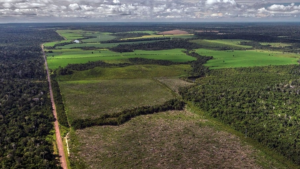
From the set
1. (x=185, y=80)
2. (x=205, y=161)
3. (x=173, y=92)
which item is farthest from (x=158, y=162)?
(x=185, y=80)

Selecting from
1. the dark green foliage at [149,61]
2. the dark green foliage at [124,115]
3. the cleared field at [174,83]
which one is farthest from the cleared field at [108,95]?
the dark green foliage at [149,61]

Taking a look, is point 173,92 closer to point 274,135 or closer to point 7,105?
point 274,135

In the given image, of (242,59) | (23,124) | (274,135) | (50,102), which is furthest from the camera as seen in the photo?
(242,59)

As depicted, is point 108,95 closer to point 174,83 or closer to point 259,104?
point 174,83

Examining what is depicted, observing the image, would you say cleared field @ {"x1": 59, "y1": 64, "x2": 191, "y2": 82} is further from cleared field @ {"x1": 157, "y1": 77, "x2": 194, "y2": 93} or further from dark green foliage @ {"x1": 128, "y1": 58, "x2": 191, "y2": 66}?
dark green foliage @ {"x1": 128, "y1": 58, "x2": 191, "y2": 66}

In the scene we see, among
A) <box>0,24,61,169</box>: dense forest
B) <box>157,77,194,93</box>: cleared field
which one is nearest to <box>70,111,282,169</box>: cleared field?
<box>0,24,61,169</box>: dense forest

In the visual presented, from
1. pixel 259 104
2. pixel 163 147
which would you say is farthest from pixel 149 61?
pixel 163 147
